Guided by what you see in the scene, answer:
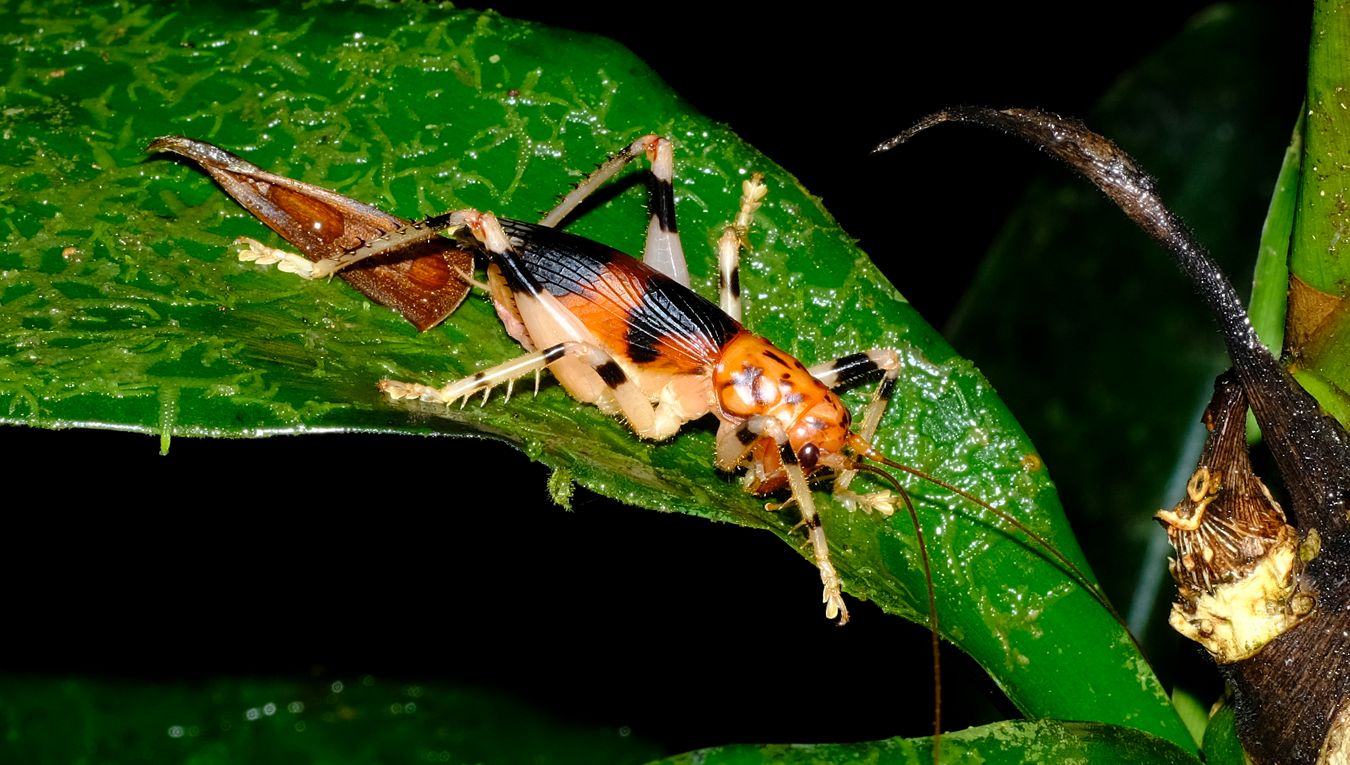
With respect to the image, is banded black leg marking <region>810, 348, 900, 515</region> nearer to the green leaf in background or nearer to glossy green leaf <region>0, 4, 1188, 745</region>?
glossy green leaf <region>0, 4, 1188, 745</region>

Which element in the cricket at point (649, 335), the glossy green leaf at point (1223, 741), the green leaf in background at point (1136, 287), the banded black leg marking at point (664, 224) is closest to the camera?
the glossy green leaf at point (1223, 741)

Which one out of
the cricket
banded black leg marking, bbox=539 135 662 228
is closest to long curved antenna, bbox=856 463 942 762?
the cricket

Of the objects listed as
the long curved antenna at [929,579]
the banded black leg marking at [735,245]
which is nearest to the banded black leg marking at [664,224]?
the banded black leg marking at [735,245]

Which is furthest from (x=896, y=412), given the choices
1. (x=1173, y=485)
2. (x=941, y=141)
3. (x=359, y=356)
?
(x=941, y=141)

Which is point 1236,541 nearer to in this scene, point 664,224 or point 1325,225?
point 1325,225

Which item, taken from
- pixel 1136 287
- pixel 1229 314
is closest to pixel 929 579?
pixel 1229 314

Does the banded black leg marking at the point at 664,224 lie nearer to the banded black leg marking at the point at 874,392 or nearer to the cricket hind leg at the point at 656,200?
the cricket hind leg at the point at 656,200

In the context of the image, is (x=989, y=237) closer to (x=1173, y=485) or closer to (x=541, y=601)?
(x=1173, y=485)
